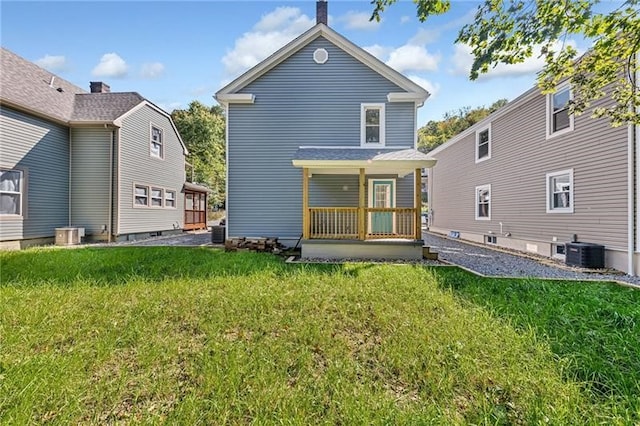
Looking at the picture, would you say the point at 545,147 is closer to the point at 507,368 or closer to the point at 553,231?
the point at 553,231

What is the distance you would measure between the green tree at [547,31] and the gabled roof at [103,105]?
41.5 ft

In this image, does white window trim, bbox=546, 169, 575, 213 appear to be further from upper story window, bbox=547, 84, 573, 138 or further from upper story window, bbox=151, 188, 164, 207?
upper story window, bbox=151, 188, 164, 207

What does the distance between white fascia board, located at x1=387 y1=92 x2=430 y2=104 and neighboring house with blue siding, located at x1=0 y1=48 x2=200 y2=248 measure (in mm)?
10975

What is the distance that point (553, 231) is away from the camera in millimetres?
9469

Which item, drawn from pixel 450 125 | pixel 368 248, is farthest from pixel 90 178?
pixel 450 125

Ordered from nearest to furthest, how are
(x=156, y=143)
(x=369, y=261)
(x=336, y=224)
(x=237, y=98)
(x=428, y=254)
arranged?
(x=369, y=261) → (x=428, y=254) → (x=336, y=224) → (x=237, y=98) → (x=156, y=143)

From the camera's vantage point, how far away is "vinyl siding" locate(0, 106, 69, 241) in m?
9.88

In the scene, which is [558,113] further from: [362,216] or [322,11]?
[322,11]

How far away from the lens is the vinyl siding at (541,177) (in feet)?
24.7

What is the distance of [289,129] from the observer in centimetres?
1071

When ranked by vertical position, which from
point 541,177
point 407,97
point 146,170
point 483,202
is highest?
point 407,97

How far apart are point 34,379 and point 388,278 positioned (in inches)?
209

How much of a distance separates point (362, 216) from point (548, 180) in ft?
21.1

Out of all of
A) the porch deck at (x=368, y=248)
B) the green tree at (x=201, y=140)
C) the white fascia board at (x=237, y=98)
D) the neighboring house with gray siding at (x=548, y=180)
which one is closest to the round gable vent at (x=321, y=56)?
the white fascia board at (x=237, y=98)
